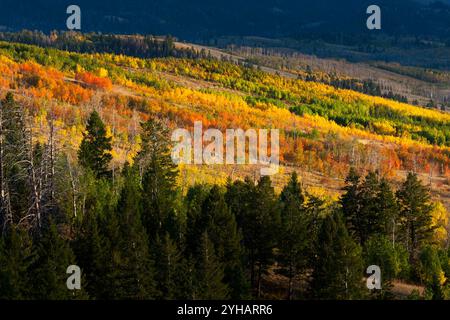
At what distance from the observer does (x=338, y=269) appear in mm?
47594

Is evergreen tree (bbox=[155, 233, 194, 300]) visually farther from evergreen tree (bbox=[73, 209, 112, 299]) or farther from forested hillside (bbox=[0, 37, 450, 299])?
evergreen tree (bbox=[73, 209, 112, 299])

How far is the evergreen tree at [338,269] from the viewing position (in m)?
47.4

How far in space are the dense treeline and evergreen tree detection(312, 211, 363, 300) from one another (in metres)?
0.09

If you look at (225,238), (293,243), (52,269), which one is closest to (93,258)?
(52,269)

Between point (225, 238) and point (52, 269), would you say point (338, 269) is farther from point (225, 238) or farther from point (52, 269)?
point (52, 269)

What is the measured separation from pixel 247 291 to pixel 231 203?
17480mm

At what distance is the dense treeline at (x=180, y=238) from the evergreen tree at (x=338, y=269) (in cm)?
9

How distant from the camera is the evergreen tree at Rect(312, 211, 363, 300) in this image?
47406 millimetres

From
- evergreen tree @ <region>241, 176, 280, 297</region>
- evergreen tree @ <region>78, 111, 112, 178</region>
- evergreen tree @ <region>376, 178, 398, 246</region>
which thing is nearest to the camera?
evergreen tree @ <region>241, 176, 280, 297</region>

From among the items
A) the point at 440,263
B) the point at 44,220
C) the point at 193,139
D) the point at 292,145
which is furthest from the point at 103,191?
the point at 292,145

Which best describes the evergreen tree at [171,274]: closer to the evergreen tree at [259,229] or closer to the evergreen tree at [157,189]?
the evergreen tree at [157,189]

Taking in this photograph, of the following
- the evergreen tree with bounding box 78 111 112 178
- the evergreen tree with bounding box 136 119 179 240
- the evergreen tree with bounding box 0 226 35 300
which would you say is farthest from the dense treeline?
the evergreen tree with bounding box 78 111 112 178

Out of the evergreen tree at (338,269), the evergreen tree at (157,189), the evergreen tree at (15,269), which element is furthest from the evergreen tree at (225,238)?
the evergreen tree at (15,269)
